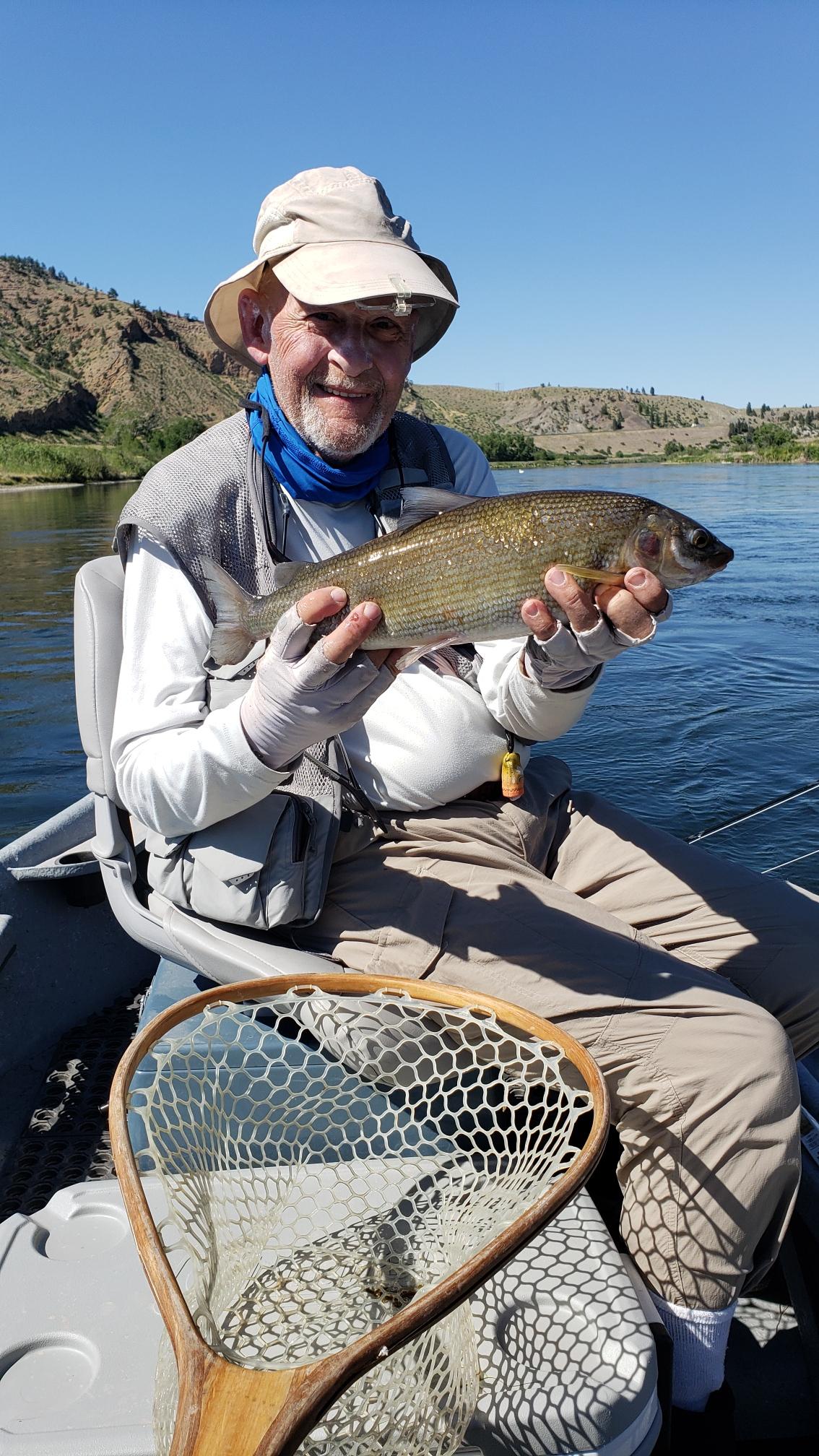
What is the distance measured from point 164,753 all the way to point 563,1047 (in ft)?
4.13

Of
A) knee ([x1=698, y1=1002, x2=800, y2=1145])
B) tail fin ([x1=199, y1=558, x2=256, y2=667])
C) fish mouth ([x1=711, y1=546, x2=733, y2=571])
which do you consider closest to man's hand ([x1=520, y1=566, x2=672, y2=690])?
fish mouth ([x1=711, y1=546, x2=733, y2=571])

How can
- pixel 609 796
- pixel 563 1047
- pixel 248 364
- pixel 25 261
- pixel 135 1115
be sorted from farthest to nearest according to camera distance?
pixel 25 261 < pixel 609 796 < pixel 248 364 < pixel 135 1115 < pixel 563 1047

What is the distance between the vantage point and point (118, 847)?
3342mm

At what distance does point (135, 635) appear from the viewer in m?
2.89

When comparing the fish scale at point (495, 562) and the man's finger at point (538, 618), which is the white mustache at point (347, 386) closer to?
the fish scale at point (495, 562)

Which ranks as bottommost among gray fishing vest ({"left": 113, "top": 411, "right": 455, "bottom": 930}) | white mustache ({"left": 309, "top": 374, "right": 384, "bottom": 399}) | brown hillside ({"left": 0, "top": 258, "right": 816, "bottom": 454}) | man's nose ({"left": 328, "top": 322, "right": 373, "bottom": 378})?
gray fishing vest ({"left": 113, "top": 411, "right": 455, "bottom": 930})

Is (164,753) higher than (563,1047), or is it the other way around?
(164,753)

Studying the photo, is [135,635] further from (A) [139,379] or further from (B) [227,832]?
(A) [139,379]

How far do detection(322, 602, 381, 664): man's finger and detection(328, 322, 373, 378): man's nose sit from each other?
2.62ft

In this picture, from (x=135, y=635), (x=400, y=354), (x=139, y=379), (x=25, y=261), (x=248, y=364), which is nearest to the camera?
(x=135, y=635)

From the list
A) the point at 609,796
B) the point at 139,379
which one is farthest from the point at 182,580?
the point at 139,379

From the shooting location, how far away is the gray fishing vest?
275 cm

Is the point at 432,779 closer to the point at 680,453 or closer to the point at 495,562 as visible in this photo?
the point at 495,562

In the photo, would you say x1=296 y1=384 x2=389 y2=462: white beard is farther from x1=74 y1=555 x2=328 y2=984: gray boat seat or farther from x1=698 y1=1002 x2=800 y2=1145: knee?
x1=698 y1=1002 x2=800 y2=1145: knee
